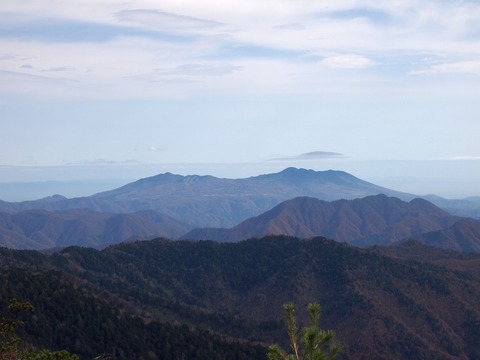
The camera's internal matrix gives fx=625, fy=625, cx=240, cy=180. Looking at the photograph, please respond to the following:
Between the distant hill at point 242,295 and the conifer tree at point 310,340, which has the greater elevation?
the conifer tree at point 310,340

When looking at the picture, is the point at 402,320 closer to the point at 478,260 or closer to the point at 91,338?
the point at 478,260

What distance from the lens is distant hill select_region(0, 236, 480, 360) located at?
81875 mm

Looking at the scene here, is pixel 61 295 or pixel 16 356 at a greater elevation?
pixel 16 356

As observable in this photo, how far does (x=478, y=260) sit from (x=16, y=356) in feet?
522

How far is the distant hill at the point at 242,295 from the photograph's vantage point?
81.9 metres

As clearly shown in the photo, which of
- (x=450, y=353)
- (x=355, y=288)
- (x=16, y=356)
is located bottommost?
(x=450, y=353)

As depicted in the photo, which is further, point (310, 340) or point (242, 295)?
point (242, 295)

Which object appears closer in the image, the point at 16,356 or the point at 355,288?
the point at 16,356

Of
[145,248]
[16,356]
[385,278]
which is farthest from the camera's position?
[145,248]

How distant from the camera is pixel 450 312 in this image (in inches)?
5074

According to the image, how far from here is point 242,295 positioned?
14375 cm

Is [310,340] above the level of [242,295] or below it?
above

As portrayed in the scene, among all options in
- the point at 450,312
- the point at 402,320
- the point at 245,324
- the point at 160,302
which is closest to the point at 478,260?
the point at 450,312

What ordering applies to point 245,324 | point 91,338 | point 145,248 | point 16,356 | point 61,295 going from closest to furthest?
1. point 16,356
2. point 91,338
3. point 61,295
4. point 245,324
5. point 145,248
